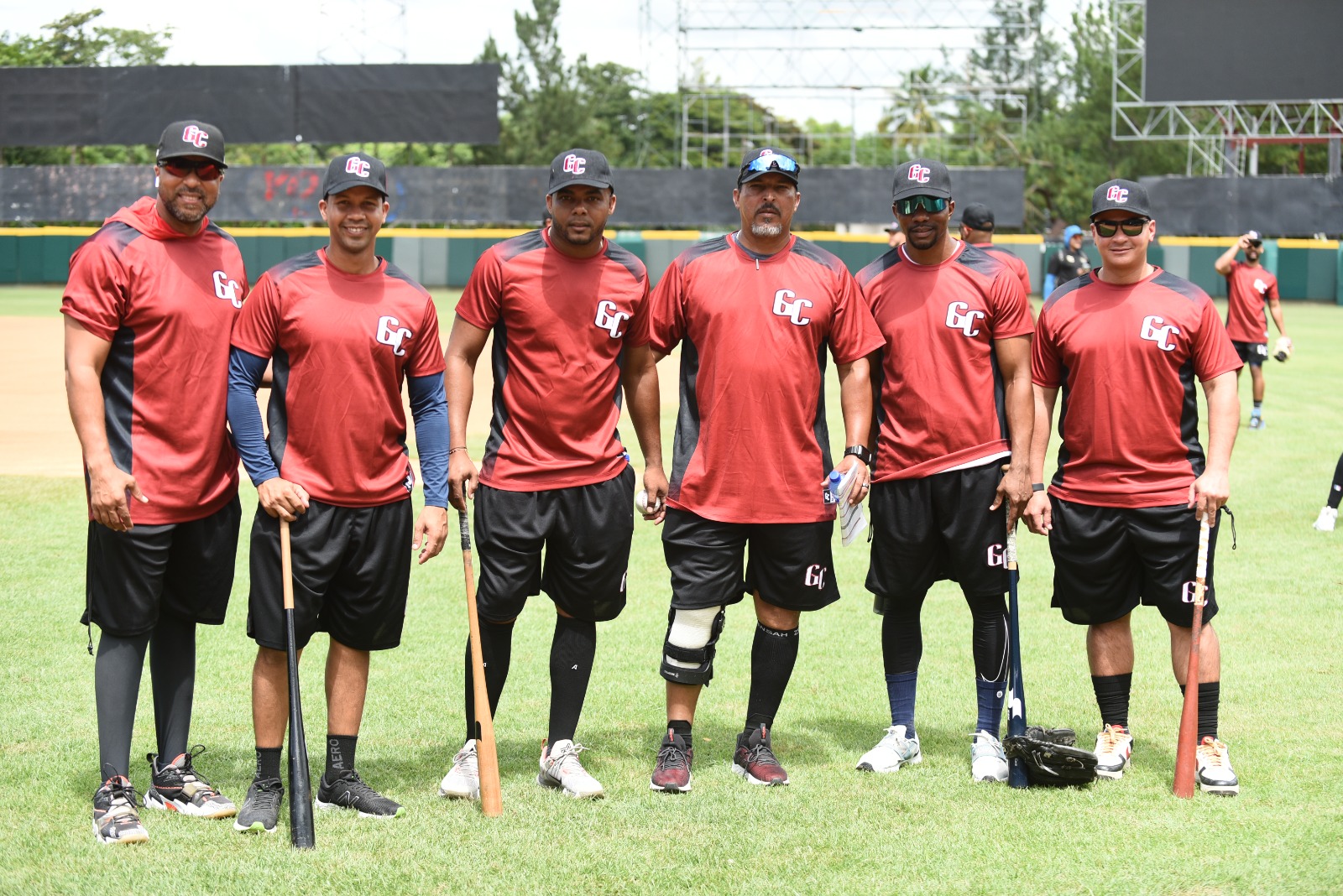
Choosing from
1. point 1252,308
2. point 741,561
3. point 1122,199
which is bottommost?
point 741,561

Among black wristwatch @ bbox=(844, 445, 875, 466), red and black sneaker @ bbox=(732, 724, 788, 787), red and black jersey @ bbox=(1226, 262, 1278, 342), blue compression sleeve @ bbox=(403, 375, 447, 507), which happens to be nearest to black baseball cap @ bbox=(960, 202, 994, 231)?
A: black wristwatch @ bbox=(844, 445, 875, 466)

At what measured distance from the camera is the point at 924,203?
5598mm

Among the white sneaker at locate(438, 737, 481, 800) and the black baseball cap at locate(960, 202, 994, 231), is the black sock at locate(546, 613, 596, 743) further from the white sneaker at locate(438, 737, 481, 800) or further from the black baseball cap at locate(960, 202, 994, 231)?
the black baseball cap at locate(960, 202, 994, 231)

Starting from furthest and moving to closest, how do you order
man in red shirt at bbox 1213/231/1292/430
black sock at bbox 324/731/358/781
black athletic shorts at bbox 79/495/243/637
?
1. man in red shirt at bbox 1213/231/1292/430
2. black sock at bbox 324/731/358/781
3. black athletic shorts at bbox 79/495/243/637

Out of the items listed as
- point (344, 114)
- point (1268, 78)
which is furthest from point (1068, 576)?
point (344, 114)

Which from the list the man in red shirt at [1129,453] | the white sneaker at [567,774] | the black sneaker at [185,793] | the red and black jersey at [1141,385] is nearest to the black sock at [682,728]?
the white sneaker at [567,774]

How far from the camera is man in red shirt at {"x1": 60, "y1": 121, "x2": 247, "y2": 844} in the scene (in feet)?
16.0

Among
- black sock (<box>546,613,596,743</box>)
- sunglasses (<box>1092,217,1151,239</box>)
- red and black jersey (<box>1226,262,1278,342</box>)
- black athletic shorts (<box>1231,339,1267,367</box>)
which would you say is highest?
sunglasses (<box>1092,217,1151,239</box>)

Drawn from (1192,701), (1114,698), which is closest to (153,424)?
(1114,698)

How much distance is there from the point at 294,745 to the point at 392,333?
145 centimetres

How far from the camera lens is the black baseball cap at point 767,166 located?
5473 millimetres

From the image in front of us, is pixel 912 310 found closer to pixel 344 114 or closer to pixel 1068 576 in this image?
pixel 1068 576

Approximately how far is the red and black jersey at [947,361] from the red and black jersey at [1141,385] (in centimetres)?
29

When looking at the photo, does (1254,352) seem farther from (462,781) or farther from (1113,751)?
(462,781)
